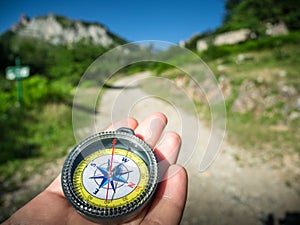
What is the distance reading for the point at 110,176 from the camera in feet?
6.20

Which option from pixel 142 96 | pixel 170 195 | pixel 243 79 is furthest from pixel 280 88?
pixel 170 195

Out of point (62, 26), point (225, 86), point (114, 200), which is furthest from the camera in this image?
point (62, 26)

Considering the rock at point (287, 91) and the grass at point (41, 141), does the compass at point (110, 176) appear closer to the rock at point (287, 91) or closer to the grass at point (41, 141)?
the grass at point (41, 141)

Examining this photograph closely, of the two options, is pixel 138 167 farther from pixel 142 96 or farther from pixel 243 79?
pixel 243 79

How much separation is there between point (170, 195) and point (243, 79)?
8.58 m

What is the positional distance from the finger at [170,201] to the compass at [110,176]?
0.21 m

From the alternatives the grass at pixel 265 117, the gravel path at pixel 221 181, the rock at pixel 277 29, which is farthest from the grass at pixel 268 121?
the rock at pixel 277 29

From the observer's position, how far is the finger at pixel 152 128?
8.20 feet

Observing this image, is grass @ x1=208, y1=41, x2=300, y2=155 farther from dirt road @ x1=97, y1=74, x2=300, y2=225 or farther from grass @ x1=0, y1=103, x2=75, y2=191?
grass @ x1=0, y1=103, x2=75, y2=191

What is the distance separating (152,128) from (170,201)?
0.79 m

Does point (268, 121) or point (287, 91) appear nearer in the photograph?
point (268, 121)

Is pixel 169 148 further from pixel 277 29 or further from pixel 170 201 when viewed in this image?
pixel 277 29


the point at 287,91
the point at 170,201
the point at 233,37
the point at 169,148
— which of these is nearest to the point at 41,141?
the point at 169,148

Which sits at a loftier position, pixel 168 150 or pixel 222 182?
pixel 168 150
